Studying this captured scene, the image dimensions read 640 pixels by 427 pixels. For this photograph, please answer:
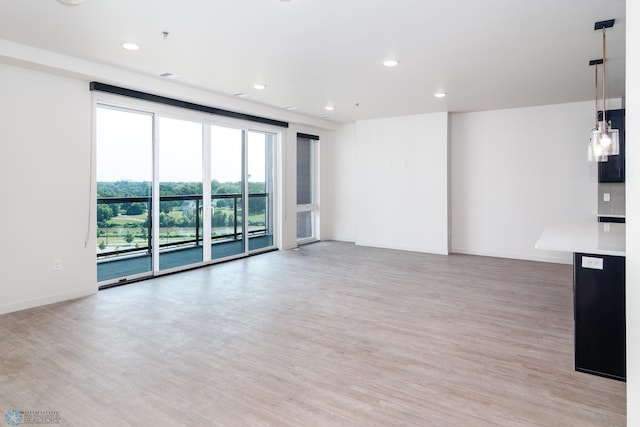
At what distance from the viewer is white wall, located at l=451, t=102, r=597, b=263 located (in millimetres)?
6242

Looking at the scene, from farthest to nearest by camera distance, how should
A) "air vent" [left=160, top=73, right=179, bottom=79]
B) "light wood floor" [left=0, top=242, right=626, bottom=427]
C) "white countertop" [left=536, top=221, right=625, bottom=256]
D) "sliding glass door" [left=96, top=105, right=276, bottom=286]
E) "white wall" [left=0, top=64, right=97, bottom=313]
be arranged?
"sliding glass door" [left=96, top=105, right=276, bottom=286] < "air vent" [left=160, top=73, right=179, bottom=79] < "white wall" [left=0, top=64, right=97, bottom=313] < "white countertop" [left=536, top=221, right=625, bottom=256] < "light wood floor" [left=0, top=242, right=626, bottom=427]

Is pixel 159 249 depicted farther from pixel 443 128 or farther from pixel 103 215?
pixel 443 128

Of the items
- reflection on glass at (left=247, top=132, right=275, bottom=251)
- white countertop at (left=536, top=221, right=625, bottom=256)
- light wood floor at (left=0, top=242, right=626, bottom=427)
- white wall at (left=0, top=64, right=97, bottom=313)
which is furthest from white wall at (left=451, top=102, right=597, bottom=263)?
white wall at (left=0, top=64, right=97, bottom=313)

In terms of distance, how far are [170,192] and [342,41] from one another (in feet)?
10.8

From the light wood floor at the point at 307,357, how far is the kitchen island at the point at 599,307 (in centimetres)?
13

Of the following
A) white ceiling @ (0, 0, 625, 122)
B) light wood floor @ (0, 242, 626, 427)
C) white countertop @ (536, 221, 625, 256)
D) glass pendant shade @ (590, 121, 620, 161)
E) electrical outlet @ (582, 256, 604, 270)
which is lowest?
light wood floor @ (0, 242, 626, 427)

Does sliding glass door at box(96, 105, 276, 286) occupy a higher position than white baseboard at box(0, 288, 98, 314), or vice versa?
sliding glass door at box(96, 105, 276, 286)

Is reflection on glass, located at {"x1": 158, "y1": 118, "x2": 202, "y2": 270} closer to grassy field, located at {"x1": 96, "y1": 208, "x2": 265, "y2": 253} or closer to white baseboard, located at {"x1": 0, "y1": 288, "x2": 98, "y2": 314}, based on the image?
grassy field, located at {"x1": 96, "y1": 208, "x2": 265, "y2": 253}

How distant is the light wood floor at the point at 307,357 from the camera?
225cm

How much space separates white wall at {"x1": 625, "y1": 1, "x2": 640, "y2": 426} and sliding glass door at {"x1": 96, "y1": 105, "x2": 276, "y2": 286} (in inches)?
197

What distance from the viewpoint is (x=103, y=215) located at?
4.98 metres

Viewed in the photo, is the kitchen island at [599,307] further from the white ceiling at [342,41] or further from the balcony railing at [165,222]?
the balcony railing at [165,222]

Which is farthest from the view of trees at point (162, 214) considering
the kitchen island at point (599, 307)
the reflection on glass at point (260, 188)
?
the kitchen island at point (599, 307)

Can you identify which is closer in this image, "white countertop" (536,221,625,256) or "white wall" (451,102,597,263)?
"white countertop" (536,221,625,256)
